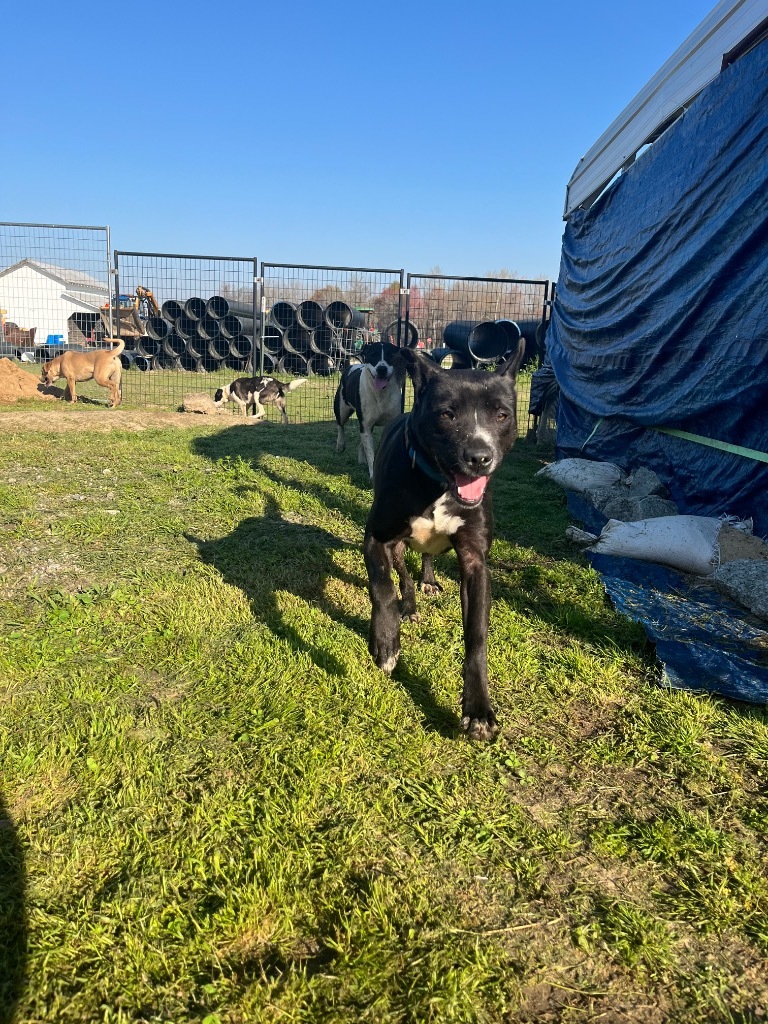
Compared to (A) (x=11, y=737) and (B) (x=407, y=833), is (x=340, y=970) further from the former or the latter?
(A) (x=11, y=737)

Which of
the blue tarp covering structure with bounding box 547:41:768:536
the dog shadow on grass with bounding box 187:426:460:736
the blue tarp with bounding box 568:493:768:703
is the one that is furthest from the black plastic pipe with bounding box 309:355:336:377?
the blue tarp with bounding box 568:493:768:703

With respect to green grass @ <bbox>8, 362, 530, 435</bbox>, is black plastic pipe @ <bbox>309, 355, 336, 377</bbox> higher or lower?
higher

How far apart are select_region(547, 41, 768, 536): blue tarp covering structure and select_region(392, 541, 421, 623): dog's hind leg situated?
2.56 metres

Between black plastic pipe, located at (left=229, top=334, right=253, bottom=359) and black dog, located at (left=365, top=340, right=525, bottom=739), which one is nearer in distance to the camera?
black dog, located at (left=365, top=340, right=525, bottom=739)

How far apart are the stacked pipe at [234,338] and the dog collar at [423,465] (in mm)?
15118

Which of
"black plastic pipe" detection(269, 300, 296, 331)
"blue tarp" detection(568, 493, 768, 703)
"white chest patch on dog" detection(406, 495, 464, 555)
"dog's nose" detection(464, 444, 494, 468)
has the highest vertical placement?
"black plastic pipe" detection(269, 300, 296, 331)

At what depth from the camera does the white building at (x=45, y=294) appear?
619 inches

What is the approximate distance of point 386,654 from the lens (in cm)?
298

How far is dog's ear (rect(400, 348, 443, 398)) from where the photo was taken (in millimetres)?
2936

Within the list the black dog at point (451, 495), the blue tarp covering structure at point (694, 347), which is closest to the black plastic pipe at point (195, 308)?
the blue tarp covering structure at point (694, 347)

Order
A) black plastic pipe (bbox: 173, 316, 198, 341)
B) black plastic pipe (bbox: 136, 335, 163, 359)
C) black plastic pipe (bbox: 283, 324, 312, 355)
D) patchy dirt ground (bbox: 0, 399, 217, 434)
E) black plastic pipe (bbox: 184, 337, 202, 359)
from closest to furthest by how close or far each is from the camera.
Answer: patchy dirt ground (bbox: 0, 399, 217, 434) → black plastic pipe (bbox: 283, 324, 312, 355) → black plastic pipe (bbox: 173, 316, 198, 341) → black plastic pipe (bbox: 184, 337, 202, 359) → black plastic pipe (bbox: 136, 335, 163, 359)

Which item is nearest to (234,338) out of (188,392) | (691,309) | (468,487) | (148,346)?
(148,346)

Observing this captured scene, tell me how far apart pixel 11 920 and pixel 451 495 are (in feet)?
6.70

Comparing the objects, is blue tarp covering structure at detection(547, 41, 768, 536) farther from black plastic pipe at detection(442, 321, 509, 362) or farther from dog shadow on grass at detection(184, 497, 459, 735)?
black plastic pipe at detection(442, 321, 509, 362)
